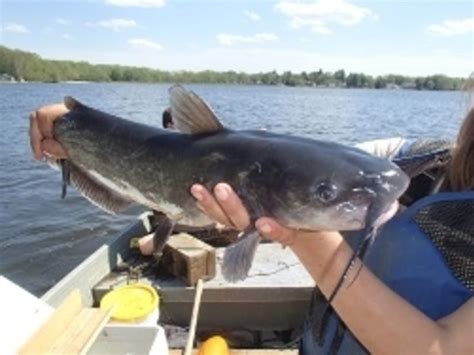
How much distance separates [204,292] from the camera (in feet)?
16.9

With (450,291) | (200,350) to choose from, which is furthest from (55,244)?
(450,291)

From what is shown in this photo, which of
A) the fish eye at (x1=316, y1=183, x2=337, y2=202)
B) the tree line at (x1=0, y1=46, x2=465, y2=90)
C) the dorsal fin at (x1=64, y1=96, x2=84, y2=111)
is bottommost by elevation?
the tree line at (x1=0, y1=46, x2=465, y2=90)

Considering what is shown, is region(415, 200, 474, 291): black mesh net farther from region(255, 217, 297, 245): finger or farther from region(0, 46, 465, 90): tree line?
region(0, 46, 465, 90): tree line

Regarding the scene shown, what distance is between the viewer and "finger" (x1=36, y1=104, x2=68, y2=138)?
2.63 metres

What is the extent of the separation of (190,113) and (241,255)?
59 centimetres

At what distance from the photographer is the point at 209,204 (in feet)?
6.50

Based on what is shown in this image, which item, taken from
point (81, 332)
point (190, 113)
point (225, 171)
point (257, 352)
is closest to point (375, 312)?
point (225, 171)

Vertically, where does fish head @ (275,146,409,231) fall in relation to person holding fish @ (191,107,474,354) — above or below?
above

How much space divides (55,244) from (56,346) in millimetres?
8583

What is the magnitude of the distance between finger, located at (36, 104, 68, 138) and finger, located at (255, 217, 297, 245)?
127 cm

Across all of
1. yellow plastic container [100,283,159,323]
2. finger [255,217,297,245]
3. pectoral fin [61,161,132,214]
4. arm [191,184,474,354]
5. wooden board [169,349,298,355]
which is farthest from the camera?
wooden board [169,349,298,355]

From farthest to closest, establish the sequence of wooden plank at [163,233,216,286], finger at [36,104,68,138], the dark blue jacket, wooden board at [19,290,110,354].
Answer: wooden plank at [163,233,216,286] < wooden board at [19,290,110,354] < finger at [36,104,68,138] < the dark blue jacket

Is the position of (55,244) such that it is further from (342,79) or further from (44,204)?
(342,79)

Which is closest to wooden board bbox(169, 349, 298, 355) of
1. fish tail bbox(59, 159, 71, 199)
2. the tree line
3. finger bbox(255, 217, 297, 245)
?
fish tail bbox(59, 159, 71, 199)
